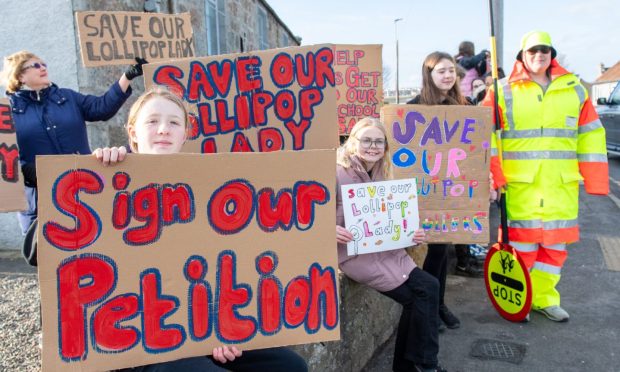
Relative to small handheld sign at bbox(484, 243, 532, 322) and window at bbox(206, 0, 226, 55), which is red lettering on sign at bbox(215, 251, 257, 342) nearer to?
small handheld sign at bbox(484, 243, 532, 322)

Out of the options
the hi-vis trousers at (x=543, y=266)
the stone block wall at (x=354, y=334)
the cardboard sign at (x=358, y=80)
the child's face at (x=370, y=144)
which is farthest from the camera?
the cardboard sign at (x=358, y=80)

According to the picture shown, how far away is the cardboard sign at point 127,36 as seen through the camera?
10.8 feet

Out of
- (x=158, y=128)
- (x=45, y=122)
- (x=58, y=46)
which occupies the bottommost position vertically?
(x=158, y=128)

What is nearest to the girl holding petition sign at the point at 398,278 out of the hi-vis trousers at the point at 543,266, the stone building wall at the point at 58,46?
the hi-vis trousers at the point at 543,266

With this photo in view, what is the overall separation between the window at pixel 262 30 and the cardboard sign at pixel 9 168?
34.3ft

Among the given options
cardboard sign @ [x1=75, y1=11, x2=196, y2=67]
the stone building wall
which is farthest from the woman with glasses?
the stone building wall

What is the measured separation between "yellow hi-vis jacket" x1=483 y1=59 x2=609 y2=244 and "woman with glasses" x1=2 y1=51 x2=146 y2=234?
278 centimetres

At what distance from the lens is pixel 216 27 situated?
888 cm

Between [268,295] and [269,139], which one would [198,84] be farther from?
[268,295]

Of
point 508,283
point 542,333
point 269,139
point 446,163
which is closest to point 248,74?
point 269,139

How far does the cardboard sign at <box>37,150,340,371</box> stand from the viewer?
1541mm

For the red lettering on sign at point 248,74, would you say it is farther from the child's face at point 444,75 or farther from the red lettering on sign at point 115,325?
the red lettering on sign at point 115,325

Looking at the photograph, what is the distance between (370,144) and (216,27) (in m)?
7.04

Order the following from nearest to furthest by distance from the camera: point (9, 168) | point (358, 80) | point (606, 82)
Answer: point (9, 168) → point (358, 80) → point (606, 82)
